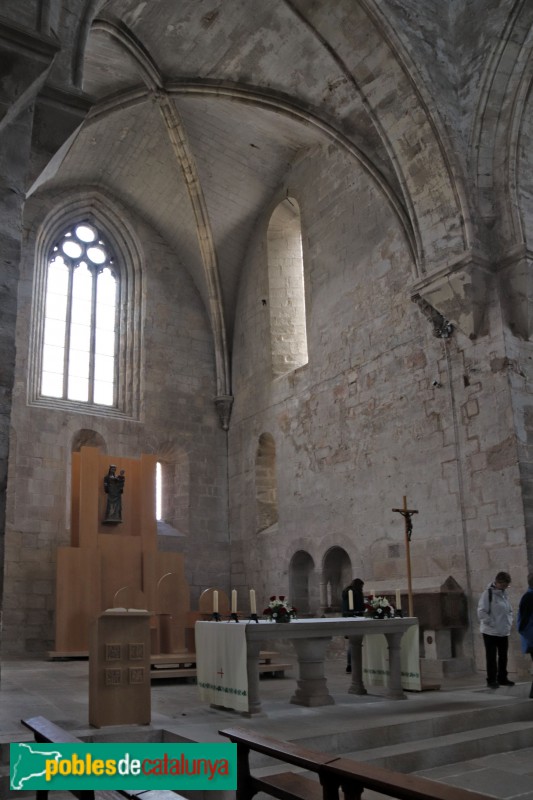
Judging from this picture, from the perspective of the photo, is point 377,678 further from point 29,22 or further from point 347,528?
point 29,22

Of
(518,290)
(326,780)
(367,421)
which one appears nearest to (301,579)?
(367,421)

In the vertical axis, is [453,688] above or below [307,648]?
below

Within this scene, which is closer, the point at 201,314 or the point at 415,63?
the point at 415,63

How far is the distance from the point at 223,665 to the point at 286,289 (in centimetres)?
953

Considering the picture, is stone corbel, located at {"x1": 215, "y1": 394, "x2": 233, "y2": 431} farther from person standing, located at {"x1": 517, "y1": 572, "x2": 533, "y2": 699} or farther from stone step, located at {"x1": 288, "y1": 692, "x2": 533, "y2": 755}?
stone step, located at {"x1": 288, "y1": 692, "x2": 533, "y2": 755}

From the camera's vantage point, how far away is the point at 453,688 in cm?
819

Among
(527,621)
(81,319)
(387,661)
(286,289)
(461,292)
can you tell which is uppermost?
(286,289)

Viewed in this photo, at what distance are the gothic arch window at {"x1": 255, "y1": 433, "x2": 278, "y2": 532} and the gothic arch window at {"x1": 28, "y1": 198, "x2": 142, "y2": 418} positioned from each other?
2644 mm

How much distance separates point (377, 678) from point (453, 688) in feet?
2.96

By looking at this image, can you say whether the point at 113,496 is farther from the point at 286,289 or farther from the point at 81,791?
the point at 81,791

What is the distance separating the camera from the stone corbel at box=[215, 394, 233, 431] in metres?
15.7

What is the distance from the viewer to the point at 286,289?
15.0 meters

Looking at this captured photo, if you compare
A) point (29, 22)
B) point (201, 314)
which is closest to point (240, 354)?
point (201, 314)

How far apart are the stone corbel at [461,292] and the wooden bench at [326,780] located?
7457 mm
